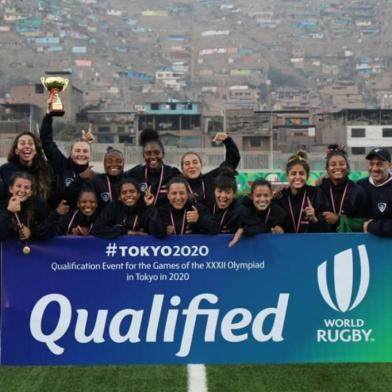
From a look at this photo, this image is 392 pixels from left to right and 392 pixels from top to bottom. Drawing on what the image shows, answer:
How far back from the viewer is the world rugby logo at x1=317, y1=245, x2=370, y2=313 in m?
5.27

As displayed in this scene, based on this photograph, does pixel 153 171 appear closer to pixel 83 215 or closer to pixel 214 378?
pixel 83 215

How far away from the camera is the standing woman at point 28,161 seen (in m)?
5.91

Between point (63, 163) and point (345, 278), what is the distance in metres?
2.59

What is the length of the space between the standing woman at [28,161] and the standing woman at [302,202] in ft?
5.68

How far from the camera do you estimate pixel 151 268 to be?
5207 millimetres

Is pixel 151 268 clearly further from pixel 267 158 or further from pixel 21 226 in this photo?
pixel 267 158

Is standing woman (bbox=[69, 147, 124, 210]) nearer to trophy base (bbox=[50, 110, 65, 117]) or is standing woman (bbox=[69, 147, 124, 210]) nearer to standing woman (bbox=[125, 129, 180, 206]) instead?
standing woman (bbox=[125, 129, 180, 206])

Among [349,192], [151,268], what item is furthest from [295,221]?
[151,268]

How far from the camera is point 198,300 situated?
17.2 ft

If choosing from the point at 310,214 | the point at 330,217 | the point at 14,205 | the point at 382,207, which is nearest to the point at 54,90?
the point at 14,205

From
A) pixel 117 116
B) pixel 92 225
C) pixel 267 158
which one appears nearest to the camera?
pixel 92 225

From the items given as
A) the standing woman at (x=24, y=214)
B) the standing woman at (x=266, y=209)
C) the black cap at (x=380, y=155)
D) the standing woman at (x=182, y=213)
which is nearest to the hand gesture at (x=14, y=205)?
the standing woman at (x=24, y=214)

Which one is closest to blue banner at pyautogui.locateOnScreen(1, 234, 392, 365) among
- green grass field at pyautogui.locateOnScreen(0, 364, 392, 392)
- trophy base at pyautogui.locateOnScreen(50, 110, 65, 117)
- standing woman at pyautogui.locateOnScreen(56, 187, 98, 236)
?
standing woman at pyautogui.locateOnScreen(56, 187, 98, 236)

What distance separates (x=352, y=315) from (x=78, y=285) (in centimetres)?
181
